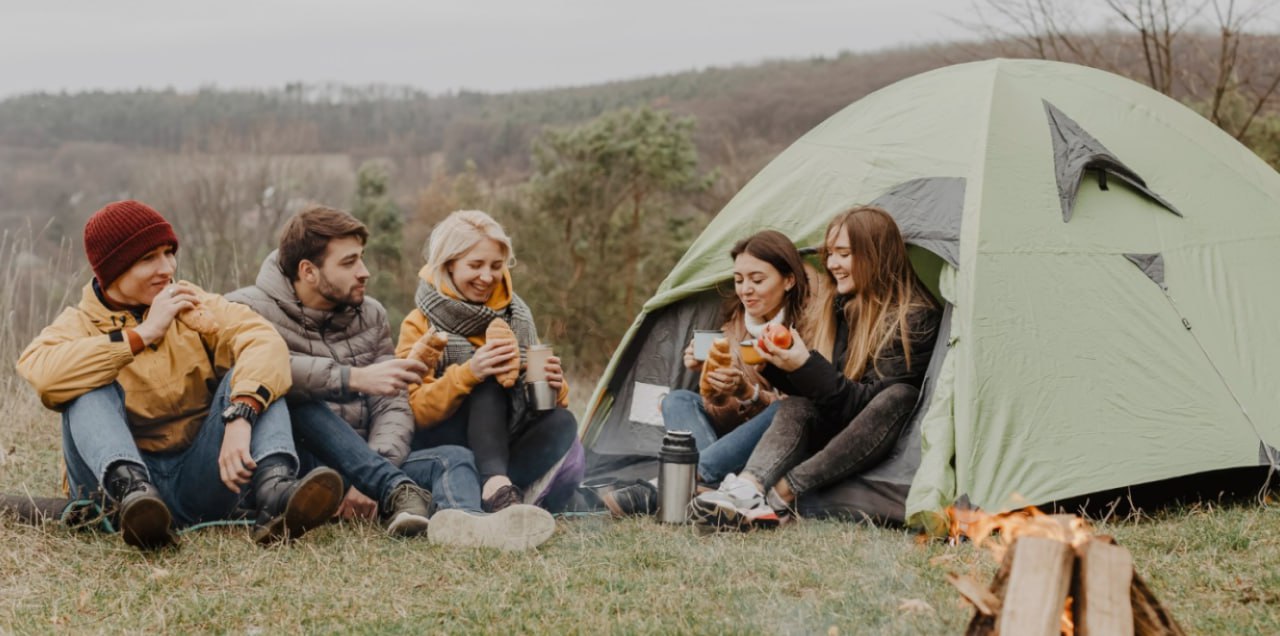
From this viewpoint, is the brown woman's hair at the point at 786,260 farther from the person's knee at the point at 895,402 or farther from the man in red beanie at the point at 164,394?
the man in red beanie at the point at 164,394

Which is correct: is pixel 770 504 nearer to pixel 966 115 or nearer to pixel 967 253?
pixel 967 253

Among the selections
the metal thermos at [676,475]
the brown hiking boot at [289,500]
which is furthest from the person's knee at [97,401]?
the metal thermos at [676,475]

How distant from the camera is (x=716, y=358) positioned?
166 inches

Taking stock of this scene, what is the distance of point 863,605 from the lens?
2.94m

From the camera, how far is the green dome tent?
12.5 ft

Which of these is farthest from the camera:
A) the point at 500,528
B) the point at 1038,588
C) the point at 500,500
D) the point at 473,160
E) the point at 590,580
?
the point at 473,160

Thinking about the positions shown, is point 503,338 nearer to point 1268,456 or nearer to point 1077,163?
point 1077,163

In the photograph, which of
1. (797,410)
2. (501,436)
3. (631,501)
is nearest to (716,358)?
(797,410)

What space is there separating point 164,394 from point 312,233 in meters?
0.72

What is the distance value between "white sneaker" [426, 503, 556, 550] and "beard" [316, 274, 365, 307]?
0.92 m

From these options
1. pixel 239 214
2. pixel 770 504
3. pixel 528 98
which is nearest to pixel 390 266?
pixel 239 214

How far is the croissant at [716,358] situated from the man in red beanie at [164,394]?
139 centimetres

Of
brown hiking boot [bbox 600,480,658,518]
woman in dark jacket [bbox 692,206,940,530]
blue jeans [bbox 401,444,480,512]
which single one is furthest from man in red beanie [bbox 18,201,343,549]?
woman in dark jacket [bbox 692,206,940,530]

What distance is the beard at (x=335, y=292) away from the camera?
13.4ft
